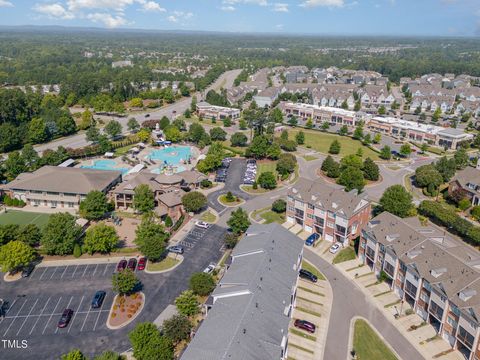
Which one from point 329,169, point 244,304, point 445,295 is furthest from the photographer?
point 329,169

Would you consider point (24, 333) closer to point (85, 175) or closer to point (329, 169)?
point (85, 175)

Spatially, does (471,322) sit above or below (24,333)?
above

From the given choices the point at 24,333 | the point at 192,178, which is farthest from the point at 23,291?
the point at 192,178

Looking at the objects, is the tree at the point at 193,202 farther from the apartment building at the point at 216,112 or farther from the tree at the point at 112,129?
the apartment building at the point at 216,112

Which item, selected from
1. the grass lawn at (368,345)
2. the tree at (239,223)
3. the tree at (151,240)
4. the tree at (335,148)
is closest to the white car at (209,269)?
the tree at (151,240)

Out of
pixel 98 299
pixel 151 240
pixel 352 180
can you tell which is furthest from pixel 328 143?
pixel 98 299

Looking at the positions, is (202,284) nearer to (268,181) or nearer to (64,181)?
(268,181)
